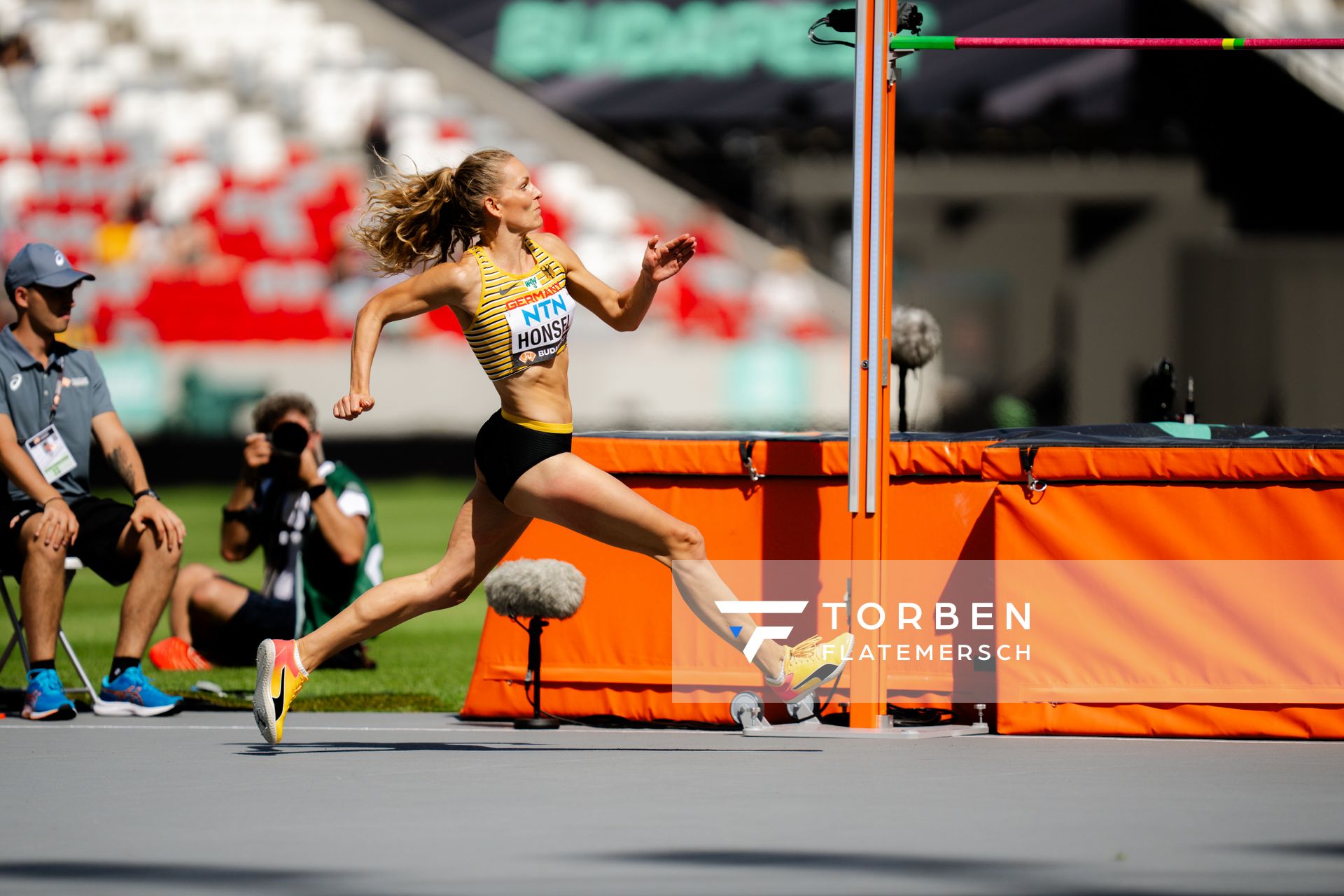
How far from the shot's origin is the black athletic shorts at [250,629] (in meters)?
8.84

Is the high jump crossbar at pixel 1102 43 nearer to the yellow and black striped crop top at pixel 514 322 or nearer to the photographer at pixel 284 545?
the yellow and black striped crop top at pixel 514 322

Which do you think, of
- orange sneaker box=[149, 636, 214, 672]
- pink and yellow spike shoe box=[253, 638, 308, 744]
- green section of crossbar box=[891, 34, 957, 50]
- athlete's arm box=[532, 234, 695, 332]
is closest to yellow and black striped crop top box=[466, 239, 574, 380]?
athlete's arm box=[532, 234, 695, 332]

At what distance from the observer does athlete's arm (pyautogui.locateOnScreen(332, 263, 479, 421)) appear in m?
5.79

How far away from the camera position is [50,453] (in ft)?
24.0

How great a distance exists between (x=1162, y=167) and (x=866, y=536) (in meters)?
18.4

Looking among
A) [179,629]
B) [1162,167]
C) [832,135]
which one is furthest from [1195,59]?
[179,629]

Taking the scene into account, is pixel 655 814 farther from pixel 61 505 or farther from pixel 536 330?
pixel 61 505

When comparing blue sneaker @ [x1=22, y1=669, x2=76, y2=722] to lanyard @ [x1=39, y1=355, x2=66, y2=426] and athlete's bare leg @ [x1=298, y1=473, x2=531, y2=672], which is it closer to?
lanyard @ [x1=39, y1=355, x2=66, y2=426]

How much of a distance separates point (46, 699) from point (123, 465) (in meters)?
0.96

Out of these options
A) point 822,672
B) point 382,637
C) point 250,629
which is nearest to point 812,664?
point 822,672

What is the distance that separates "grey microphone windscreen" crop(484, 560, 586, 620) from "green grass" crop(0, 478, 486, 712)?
52.4 inches

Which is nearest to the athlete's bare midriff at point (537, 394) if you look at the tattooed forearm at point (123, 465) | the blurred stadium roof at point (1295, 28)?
the tattooed forearm at point (123, 465)

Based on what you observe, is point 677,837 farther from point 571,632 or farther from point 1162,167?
point 1162,167

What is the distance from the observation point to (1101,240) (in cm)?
2378
